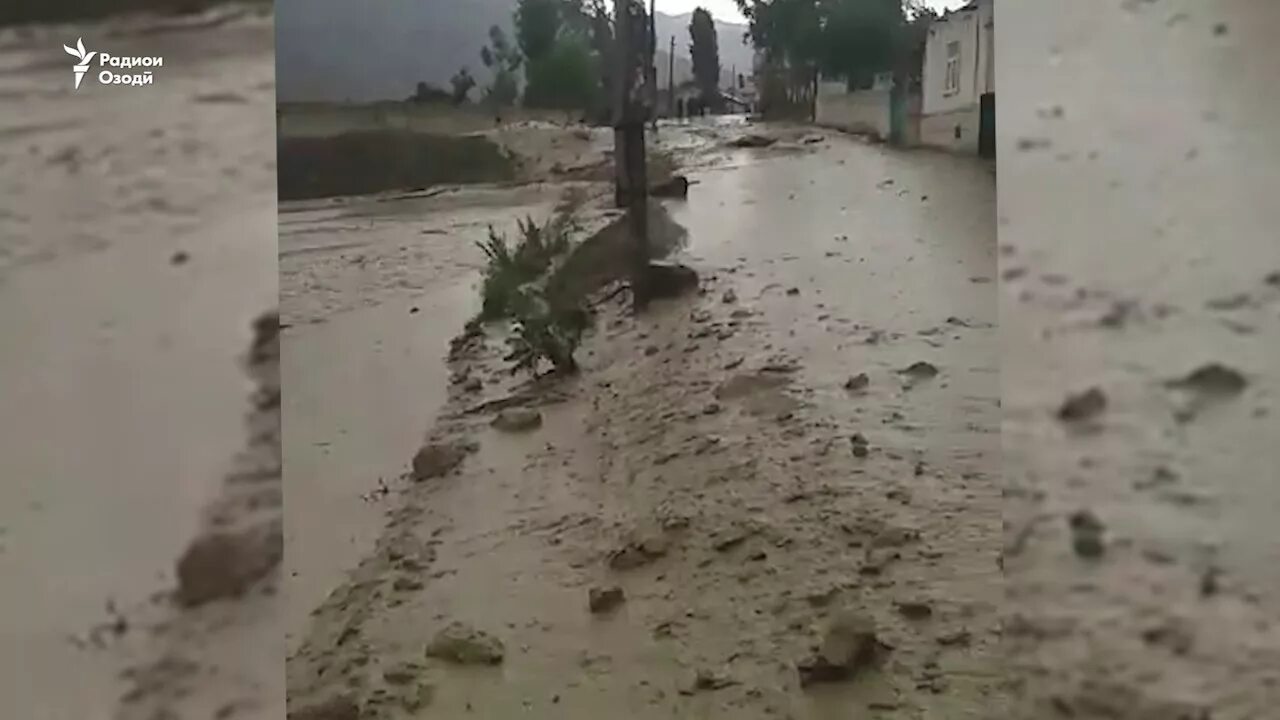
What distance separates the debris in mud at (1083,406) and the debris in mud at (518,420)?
2.21ft

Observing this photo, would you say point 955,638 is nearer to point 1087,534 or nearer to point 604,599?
point 1087,534

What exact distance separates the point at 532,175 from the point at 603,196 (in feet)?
0.32

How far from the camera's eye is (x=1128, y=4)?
1.54 m

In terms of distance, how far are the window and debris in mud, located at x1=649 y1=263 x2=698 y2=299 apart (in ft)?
1.38

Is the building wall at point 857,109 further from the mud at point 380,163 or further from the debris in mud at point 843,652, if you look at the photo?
the debris in mud at point 843,652

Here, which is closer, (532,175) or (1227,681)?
(1227,681)

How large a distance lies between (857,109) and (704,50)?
225 millimetres

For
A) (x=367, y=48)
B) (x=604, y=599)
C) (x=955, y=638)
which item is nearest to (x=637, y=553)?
(x=604, y=599)

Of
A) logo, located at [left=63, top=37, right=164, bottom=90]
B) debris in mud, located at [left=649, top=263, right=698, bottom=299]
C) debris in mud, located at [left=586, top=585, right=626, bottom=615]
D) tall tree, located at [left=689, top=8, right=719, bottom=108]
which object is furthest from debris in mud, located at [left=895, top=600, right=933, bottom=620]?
logo, located at [left=63, top=37, right=164, bottom=90]

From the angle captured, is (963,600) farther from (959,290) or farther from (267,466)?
(267,466)

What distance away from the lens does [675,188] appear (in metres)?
1.63

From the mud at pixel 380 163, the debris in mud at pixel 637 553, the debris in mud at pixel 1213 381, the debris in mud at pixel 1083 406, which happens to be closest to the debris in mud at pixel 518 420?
the debris in mud at pixel 637 553

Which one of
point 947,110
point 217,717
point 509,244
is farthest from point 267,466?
point 947,110

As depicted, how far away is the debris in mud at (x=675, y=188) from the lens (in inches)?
64.3
